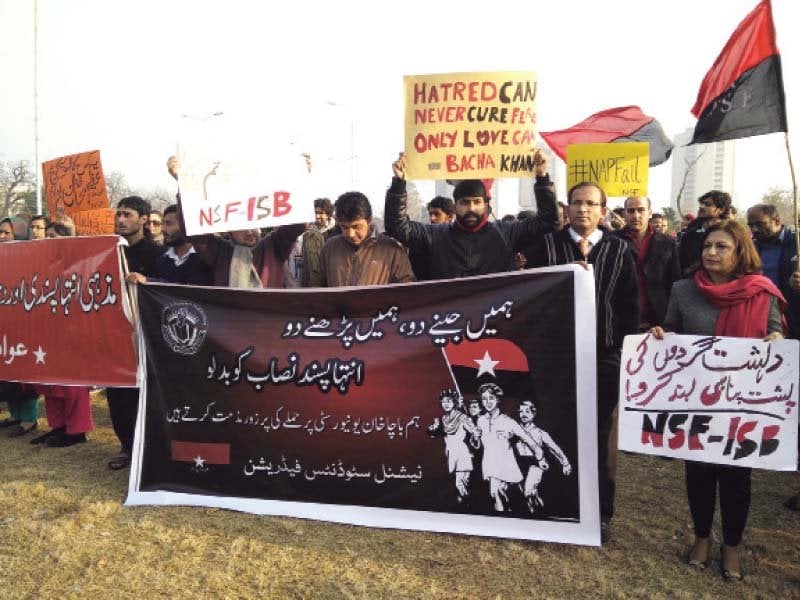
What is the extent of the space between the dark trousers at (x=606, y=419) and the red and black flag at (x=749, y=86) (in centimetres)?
145

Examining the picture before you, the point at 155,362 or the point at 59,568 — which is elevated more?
the point at 155,362

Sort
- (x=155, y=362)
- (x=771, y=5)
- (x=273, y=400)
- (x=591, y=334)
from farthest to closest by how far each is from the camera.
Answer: (x=155, y=362), (x=273, y=400), (x=771, y=5), (x=591, y=334)

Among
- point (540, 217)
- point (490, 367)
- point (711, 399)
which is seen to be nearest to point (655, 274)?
point (540, 217)

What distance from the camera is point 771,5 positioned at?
3.46 metres

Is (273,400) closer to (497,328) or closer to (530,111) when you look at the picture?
(497,328)

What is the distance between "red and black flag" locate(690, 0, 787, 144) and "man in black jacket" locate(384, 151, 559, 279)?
0.94 metres

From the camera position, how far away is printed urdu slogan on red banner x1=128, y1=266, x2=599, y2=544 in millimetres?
3307

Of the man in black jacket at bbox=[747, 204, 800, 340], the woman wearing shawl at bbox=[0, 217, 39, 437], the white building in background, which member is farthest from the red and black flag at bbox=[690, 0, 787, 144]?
the white building in background

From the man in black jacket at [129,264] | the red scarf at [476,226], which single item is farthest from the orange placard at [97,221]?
the red scarf at [476,226]

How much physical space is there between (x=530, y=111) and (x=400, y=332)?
173 centimetres

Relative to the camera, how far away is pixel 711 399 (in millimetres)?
2980

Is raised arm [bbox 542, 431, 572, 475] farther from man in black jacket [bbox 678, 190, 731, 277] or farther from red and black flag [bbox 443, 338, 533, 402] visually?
man in black jacket [bbox 678, 190, 731, 277]

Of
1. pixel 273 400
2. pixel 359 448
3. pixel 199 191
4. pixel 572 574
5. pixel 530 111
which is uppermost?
pixel 530 111

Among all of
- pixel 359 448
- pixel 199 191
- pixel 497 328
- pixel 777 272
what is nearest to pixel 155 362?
pixel 199 191
